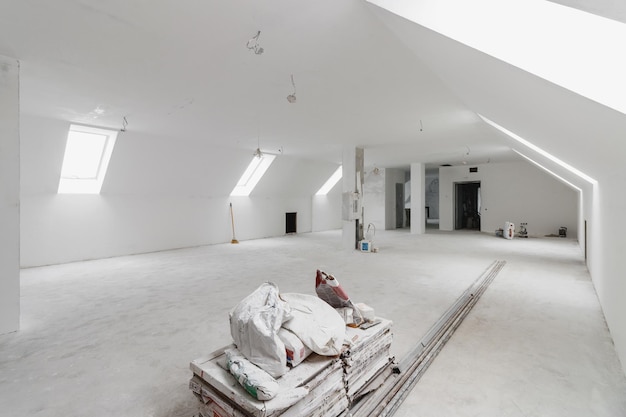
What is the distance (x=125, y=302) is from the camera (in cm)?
385

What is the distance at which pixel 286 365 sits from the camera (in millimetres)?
1633

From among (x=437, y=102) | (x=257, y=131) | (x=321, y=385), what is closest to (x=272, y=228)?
(x=257, y=131)

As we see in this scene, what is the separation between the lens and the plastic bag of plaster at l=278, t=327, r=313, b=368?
65.0 inches

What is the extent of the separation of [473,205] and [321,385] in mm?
14614

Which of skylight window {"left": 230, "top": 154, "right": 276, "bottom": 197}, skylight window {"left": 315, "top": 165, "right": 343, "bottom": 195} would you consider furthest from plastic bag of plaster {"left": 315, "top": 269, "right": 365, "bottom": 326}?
skylight window {"left": 315, "top": 165, "right": 343, "bottom": 195}

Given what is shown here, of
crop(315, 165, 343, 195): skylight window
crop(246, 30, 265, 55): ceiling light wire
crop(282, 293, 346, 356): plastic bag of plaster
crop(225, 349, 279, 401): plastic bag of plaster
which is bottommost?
crop(225, 349, 279, 401): plastic bag of plaster

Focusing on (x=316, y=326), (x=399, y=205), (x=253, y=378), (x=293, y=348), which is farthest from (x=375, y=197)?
(x=253, y=378)

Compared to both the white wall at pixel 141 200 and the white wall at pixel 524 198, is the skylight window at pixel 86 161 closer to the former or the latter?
the white wall at pixel 141 200

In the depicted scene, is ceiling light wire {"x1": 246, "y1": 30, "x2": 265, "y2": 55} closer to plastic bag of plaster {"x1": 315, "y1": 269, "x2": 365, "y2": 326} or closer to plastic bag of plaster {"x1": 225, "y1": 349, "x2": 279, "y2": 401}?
plastic bag of plaster {"x1": 315, "y1": 269, "x2": 365, "y2": 326}

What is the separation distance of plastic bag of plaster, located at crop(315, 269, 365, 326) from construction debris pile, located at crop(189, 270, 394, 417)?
0.50 feet

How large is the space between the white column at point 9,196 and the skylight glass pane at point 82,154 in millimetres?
3547

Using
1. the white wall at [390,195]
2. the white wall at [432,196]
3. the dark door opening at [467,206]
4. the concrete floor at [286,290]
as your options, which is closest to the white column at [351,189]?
the concrete floor at [286,290]

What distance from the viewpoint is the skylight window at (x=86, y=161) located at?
6176 millimetres

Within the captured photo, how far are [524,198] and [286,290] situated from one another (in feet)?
34.3
